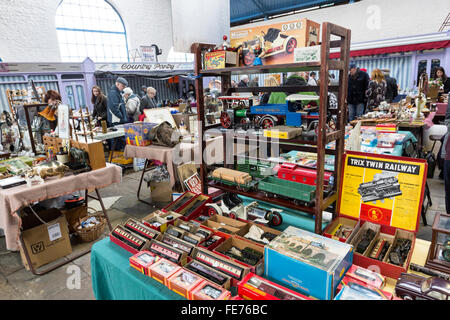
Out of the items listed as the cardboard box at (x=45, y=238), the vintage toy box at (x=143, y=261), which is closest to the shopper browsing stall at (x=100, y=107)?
the cardboard box at (x=45, y=238)

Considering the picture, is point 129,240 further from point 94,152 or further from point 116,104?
point 116,104

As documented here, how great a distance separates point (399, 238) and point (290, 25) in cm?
144

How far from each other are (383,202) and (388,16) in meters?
12.5

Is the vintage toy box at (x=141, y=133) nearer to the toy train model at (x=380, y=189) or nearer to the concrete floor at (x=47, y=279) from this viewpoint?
the concrete floor at (x=47, y=279)

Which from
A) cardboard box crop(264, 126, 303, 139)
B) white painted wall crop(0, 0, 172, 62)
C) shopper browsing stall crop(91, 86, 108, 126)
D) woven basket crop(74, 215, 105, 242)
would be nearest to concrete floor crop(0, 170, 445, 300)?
woven basket crop(74, 215, 105, 242)

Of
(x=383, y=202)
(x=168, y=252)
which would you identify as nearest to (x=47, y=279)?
(x=168, y=252)

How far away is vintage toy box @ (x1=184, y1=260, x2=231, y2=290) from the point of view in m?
1.38

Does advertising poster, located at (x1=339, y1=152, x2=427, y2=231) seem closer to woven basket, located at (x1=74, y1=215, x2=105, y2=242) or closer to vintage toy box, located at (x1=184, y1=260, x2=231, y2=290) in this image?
vintage toy box, located at (x1=184, y1=260, x2=231, y2=290)

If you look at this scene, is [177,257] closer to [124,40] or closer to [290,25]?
[290,25]

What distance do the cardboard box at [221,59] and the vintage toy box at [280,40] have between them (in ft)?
0.35

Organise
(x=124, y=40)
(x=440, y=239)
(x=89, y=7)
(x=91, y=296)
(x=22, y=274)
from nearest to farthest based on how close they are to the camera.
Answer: (x=440, y=239) → (x=91, y=296) → (x=22, y=274) → (x=89, y=7) → (x=124, y=40)

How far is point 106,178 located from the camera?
3203mm

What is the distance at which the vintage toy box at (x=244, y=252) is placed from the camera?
1.51 meters

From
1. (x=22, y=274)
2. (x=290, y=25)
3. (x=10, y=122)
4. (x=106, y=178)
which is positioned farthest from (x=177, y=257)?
(x=10, y=122)
